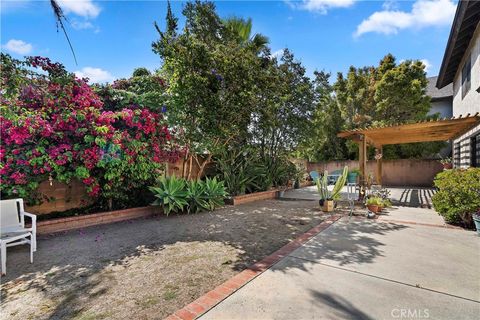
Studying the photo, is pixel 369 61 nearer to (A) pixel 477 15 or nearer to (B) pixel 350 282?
(A) pixel 477 15

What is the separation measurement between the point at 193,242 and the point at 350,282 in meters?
2.91

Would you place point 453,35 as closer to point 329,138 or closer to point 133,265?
point 329,138

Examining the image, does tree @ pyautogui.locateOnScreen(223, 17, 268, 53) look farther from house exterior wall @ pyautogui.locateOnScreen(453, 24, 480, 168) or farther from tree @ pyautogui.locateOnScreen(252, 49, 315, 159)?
house exterior wall @ pyautogui.locateOnScreen(453, 24, 480, 168)

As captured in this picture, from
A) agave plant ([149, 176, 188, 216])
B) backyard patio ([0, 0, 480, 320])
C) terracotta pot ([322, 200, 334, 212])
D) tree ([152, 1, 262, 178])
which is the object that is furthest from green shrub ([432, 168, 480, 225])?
agave plant ([149, 176, 188, 216])

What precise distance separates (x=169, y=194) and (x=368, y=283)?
540cm

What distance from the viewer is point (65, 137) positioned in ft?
18.0

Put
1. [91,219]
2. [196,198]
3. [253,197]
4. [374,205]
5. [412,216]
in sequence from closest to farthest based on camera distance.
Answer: [91,219] → [412,216] → [374,205] → [196,198] → [253,197]

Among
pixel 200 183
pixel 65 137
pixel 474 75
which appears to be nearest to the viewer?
pixel 65 137

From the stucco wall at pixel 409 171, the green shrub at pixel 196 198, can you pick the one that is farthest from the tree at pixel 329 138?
the green shrub at pixel 196 198

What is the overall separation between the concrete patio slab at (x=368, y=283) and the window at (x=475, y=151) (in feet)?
15.4

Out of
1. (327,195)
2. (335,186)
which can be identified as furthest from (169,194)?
(335,186)

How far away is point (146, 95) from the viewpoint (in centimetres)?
673

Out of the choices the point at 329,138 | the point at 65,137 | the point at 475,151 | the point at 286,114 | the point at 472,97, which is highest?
the point at 286,114

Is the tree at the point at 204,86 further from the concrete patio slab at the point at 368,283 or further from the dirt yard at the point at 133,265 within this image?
the concrete patio slab at the point at 368,283
